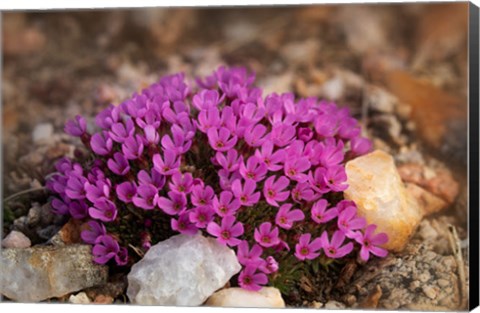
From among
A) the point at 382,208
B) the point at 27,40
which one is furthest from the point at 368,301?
the point at 27,40

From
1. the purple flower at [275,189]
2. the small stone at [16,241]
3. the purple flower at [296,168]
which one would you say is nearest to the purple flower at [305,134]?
the purple flower at [296,168]

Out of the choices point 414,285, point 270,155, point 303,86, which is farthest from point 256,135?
point 303,86

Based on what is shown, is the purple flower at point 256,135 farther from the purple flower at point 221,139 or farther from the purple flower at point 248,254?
the purple flower at point 248,254

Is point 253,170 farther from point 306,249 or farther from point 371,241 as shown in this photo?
point 371,241

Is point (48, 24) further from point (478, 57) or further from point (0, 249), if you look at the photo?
point (478, 57)

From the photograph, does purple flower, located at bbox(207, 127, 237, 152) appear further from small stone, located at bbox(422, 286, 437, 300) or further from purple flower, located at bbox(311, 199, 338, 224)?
small stone, located at bbox(422, 286, 437, 300)

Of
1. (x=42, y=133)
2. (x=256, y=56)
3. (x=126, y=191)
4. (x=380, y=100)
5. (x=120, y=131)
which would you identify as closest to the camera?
(x=126, y=191)
